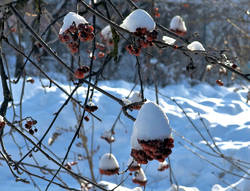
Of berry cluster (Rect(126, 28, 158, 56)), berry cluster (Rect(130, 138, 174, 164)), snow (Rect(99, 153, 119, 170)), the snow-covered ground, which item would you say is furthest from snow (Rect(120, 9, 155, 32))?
the snow-covered ground

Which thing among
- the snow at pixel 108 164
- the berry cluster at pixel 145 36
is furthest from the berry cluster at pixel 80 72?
the snow at pixel 108 164

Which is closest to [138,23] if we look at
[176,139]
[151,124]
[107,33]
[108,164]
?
[151,124]

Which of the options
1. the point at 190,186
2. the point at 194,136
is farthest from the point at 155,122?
the point at 194,136

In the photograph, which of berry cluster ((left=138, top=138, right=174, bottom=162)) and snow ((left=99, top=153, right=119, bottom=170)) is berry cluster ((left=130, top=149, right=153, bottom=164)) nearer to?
berry cluster ((left=138, top=138, right=174, bottom=162))

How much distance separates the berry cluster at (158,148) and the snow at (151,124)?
0.01 metres

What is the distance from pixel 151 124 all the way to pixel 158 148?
73 mm

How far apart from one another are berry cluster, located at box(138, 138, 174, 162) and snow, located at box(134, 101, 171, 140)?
0.01 metres

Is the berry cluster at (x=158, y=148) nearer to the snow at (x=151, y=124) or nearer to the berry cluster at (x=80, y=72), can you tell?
the snow at (x=151, y=124)

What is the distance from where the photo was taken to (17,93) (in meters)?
5.71

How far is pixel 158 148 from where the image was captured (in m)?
0.84

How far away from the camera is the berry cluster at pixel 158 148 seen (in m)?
0.84

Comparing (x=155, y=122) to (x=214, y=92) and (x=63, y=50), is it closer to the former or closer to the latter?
(x=214, y=92)

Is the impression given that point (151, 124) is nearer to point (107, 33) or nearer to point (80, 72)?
point (80, 72)

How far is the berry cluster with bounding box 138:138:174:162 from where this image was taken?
84cm
